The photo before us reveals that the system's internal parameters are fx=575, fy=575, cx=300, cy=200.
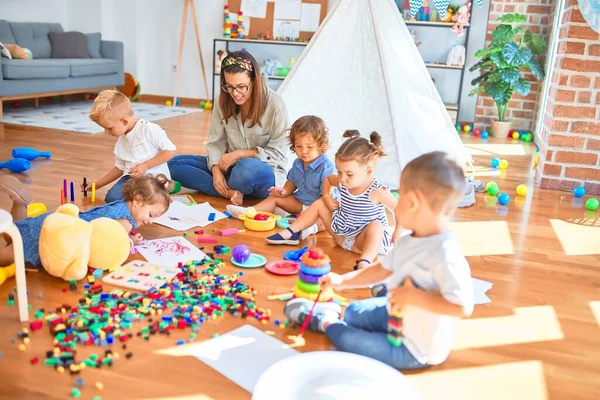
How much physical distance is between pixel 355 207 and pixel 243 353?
0.85m

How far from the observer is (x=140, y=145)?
269cm

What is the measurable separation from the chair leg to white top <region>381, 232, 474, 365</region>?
903 mm

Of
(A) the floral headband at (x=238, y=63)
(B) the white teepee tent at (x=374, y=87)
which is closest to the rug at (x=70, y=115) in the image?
(B) the white teepee tent at (x=374, y=87)

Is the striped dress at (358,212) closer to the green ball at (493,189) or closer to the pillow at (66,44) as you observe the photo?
the green ball at (493,189)

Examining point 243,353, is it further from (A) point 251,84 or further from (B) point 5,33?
(B) point 5,33

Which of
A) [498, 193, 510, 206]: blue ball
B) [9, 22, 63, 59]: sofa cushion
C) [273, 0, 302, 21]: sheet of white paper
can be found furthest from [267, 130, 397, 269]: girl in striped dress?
[9, 22, 63, 59]: sofa cushion

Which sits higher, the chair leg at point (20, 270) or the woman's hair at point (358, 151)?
the woman's hair at point (358, 151)

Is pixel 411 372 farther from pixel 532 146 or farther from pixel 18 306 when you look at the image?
pixel 532 146

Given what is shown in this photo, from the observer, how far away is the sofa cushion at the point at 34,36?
568 centimetres

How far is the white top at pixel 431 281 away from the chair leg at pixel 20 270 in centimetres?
90

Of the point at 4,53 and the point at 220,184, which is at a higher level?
the point at 4,53

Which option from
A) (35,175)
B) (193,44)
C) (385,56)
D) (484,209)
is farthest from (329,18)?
(193,44)

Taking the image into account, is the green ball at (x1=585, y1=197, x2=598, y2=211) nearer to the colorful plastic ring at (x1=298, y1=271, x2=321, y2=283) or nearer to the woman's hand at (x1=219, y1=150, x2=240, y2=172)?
the woman's hand at (x1=219, y1=150, x2=240, y2=172)

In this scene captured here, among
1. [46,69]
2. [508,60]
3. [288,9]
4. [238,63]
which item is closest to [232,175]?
[238,63]
